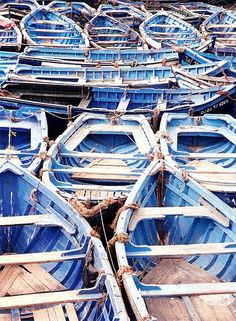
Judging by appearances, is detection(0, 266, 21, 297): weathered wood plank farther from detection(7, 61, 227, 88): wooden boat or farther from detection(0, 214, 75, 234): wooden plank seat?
detection(7, 61, 227, 88): wooden boat

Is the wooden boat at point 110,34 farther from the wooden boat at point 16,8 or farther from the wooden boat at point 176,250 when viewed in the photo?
the wooden boat at point 176,250

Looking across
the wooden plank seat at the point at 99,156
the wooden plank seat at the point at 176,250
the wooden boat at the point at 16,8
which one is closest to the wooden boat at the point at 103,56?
the wooden plank seat at the point at 99,156

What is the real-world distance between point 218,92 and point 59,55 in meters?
5.46

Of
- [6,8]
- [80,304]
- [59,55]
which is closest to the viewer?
[80,304]

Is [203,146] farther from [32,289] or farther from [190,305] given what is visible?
[32,289]

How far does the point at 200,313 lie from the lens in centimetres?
681

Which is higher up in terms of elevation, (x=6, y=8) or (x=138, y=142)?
(x=6, y=8)

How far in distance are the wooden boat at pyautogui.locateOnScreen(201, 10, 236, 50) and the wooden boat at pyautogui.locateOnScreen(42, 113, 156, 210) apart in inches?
305

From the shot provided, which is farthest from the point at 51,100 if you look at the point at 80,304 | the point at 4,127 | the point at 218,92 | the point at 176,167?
the point at 80,304

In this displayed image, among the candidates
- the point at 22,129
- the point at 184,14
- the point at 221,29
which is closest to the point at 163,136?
the point at 22,129

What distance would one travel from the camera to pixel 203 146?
37.4 ft

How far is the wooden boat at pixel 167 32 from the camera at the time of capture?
1708 centimetres

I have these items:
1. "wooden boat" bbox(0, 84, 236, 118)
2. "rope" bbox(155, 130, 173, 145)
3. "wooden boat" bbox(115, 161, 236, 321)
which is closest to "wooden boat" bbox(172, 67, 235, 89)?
"wooden boat" bbox(0, 84, 236, 118)

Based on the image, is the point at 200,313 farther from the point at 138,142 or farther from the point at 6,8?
the point at 6,8
